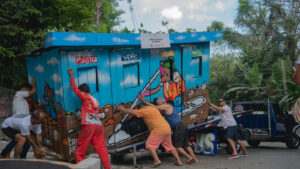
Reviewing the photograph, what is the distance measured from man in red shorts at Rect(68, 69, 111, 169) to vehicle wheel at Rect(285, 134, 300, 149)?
7826mm

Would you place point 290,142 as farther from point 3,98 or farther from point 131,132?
point 3,98

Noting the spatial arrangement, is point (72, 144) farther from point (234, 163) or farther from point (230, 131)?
point (230, 131)

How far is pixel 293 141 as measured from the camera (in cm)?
1104

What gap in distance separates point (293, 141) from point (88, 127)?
8.48m

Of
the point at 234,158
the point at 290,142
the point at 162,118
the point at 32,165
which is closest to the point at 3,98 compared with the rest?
the point at 162,118

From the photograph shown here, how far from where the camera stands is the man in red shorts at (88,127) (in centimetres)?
591

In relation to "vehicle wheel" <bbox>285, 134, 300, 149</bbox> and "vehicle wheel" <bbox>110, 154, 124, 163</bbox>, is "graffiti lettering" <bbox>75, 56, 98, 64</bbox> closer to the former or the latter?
"vehicle wheel" <bbox>110, 154, 124, 163</bbox>

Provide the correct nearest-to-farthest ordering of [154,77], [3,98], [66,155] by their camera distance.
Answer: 1. [66,155]
2. [154,77]
3. [3,98]

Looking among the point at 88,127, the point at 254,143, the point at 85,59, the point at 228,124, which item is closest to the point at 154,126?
the point at 88,127

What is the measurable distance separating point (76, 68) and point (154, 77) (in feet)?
8.04

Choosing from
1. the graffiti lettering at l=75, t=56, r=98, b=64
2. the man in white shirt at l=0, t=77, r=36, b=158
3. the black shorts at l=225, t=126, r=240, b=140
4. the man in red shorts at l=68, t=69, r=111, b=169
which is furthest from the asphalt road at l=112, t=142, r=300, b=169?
the graffiti lettering at l=75, t=56, r=98, b=64

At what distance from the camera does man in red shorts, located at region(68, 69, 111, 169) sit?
5910 millimetres

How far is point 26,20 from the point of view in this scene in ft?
34.7

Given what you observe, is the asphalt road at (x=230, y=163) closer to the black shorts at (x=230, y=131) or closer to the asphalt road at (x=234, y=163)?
the asphalt road at (x=234, y=163)
